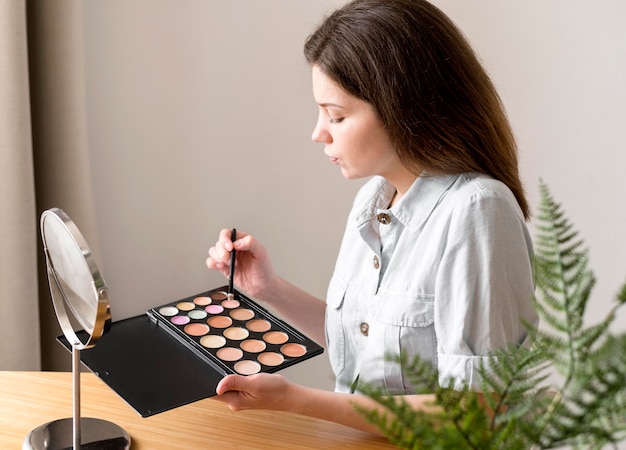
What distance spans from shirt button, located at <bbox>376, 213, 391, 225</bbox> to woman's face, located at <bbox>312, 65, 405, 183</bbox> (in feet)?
0.29

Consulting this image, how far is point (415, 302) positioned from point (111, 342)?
46 centimetres

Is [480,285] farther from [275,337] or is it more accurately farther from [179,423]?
[179,423]

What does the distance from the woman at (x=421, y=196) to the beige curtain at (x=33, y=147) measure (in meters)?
0.70

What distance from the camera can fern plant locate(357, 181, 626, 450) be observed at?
487 mm

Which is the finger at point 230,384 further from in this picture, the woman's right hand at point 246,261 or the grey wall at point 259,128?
the grey wall at point 259,128

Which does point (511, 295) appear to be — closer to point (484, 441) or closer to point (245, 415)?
point (245, 415)

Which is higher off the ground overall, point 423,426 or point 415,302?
point 423,426

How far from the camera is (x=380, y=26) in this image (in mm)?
1149

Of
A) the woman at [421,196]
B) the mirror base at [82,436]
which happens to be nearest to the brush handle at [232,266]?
the woman at [421,196]

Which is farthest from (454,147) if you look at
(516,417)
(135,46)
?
(135,46)

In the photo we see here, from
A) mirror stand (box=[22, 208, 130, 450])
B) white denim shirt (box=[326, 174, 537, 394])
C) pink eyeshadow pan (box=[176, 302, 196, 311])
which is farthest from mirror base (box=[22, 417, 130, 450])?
white denim shirt (box=[326, 174, 537, 394])

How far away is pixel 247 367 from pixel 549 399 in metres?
0.65

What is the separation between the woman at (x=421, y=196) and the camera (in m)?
1.09

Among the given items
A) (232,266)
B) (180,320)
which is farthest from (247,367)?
(232,266)
